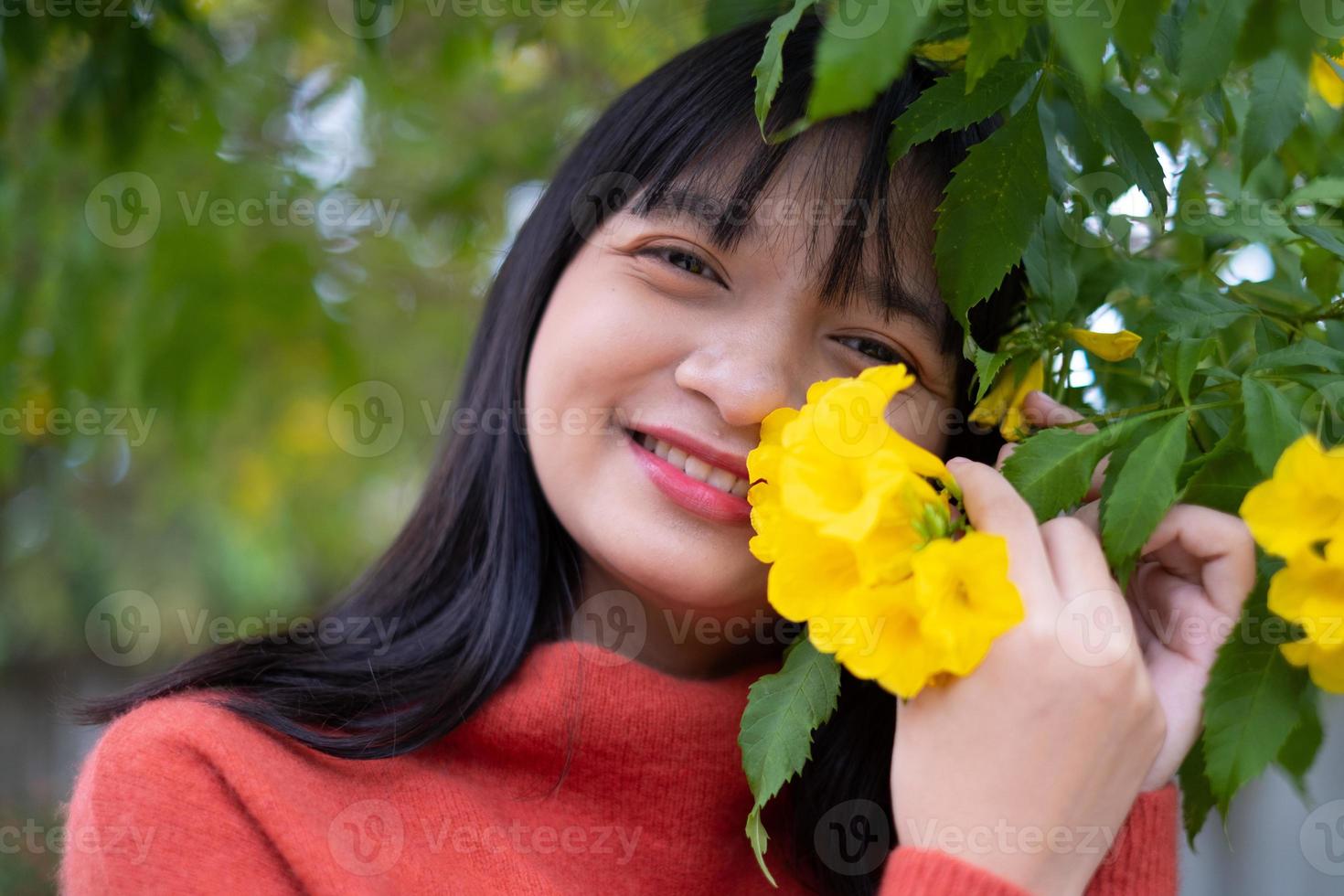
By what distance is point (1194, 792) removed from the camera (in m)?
1.08

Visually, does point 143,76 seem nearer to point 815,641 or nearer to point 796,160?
point 796,160

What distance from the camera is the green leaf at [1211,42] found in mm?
836

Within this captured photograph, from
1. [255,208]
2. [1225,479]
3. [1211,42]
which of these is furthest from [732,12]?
[255,208]

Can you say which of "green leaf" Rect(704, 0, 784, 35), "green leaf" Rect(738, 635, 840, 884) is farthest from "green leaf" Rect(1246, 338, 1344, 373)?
"green leaf" Rect(704, 0, 784, 35)

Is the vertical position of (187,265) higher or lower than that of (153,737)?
higher

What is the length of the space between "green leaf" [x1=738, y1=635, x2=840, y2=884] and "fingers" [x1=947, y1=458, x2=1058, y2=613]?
0.66ft

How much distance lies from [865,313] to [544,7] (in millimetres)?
1415

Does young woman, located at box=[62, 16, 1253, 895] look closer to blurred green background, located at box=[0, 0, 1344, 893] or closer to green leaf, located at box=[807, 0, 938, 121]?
blurred green background, located at box=[0, 0, 1344, 893]

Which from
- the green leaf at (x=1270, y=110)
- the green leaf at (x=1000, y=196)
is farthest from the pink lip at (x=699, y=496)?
the green leaf at (x=1270, y=110)

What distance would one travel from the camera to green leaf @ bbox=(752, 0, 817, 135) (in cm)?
90

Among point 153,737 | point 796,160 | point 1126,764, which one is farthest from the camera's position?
point 796,160

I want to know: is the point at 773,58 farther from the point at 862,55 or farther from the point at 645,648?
the point at 645,648

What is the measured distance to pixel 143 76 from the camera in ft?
6.21

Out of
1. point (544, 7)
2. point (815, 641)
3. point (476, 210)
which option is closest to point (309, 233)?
point (476, 210)
